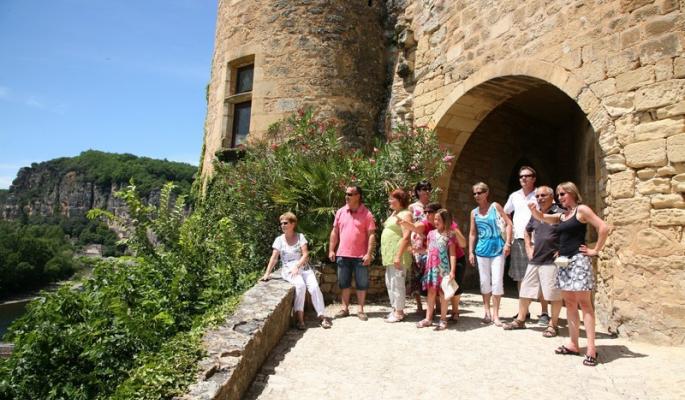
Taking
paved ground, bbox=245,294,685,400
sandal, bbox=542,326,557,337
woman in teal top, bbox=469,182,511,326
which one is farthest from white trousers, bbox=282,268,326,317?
sandal, bbox=542,326,557,337

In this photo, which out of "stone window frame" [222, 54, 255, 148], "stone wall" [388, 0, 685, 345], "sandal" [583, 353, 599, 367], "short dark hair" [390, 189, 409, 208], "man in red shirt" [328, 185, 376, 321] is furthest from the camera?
"stone window frame" [222, 54, 255, 148]

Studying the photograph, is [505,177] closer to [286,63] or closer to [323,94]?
[323,94]

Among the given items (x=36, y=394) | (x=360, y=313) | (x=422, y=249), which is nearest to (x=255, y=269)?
(x=360, y=313)

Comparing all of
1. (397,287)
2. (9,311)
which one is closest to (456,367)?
(397,287)

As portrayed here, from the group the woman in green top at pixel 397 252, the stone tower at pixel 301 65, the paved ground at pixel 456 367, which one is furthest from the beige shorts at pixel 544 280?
the stone tower at pixel 301 65

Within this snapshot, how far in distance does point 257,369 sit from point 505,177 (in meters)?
7.21

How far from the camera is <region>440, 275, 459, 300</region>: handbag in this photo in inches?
170

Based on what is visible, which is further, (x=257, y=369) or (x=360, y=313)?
(x=360, y=313)

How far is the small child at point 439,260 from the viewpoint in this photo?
4.43m

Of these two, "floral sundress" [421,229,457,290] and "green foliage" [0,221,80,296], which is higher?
"floral sundress" [421,229,457,290]

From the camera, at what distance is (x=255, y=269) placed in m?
6.07

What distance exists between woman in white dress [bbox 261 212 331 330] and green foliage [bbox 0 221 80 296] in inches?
1405

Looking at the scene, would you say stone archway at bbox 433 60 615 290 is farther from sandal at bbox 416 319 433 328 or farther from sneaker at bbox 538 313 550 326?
sandal at bbox 416 319 433 328

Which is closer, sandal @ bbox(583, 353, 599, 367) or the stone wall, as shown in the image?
sandal @ bbox(583, 353, 599, 367)
